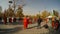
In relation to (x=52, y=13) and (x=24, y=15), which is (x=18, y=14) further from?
(x=52, y=13)

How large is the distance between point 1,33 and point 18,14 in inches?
82.6

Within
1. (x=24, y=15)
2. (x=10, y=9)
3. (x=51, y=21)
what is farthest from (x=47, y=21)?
(x=10, y=9)

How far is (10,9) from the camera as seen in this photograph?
36.7ft

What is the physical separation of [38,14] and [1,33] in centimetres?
240

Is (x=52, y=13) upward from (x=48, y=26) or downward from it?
upward

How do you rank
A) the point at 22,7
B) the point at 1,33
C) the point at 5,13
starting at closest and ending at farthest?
the point at 1,33 → the point at 22,7 → the point at 5,13

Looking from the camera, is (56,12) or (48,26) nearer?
(56,12)

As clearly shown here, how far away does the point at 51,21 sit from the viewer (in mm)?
10055

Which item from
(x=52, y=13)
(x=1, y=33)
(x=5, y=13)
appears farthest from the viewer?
(x=5, y=13)

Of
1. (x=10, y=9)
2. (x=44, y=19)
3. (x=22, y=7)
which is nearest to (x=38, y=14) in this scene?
(x=44, y=19)

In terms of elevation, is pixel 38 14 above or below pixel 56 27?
above

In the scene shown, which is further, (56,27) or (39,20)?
(39,20)

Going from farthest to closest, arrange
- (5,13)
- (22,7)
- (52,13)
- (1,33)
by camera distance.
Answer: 1. (5,13)
2. (22,7)
3. (52,13)
4. (1,33)

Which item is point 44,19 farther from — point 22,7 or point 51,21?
point 22,7
